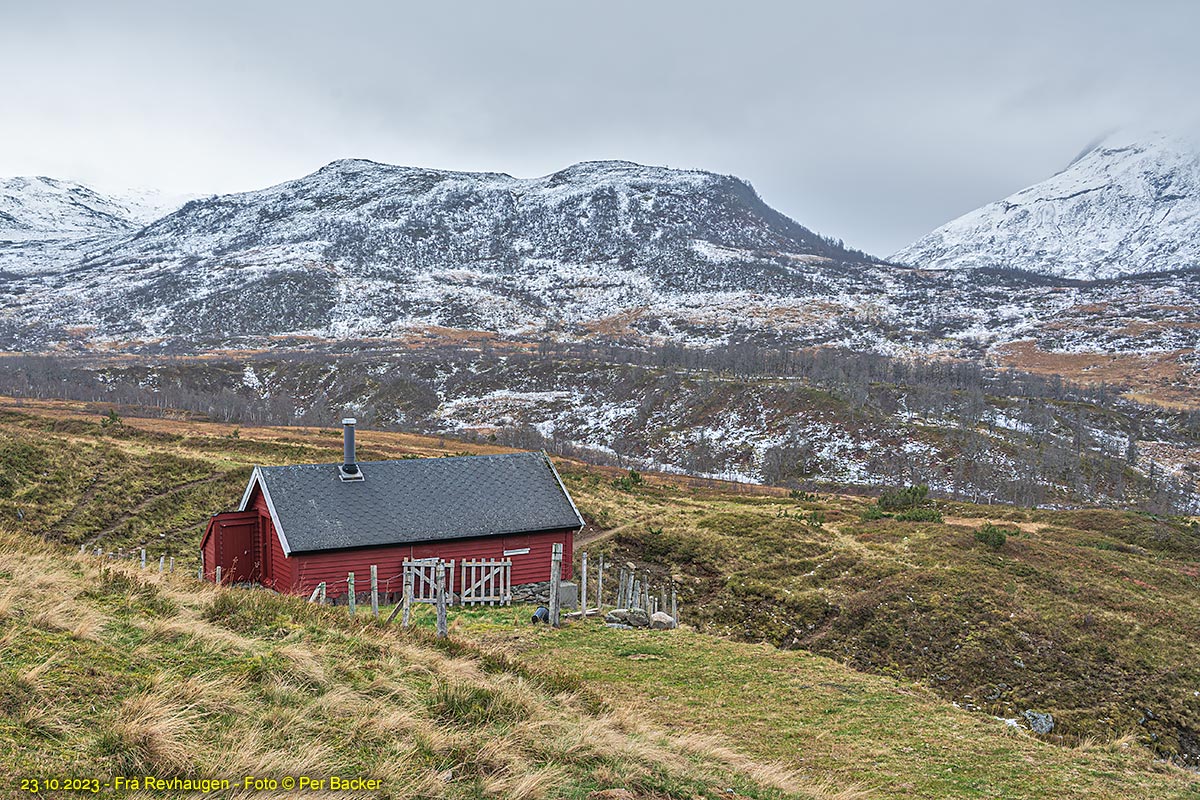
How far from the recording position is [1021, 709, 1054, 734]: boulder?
2094 centimetres

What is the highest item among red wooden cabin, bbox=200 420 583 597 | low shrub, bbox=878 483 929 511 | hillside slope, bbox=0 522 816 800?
hillside slope, bbox=0 522 816 800

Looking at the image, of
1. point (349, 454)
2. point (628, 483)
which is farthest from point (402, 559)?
point (628, 483)

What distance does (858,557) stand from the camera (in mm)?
35406

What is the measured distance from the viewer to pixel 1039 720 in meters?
21.5

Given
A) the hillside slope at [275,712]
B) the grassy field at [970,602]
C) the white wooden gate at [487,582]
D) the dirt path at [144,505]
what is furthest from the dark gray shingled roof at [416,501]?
the hillside slope at [275,712]

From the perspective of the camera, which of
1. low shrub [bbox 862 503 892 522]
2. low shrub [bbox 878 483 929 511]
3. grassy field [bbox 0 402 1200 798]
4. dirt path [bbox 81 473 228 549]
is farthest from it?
low shrub [bbox 878 483 929 511]

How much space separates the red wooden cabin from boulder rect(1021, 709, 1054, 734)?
53.3 feet

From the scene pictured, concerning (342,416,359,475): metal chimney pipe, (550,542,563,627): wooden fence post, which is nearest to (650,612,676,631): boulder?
(550,542,563,627): wooden fence post

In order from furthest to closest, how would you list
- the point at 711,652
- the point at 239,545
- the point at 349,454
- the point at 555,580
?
1. the point at 349,454
2. the point at 239,545
3. the point at 555,580
4. the point at 711,652

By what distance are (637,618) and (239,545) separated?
15.4m

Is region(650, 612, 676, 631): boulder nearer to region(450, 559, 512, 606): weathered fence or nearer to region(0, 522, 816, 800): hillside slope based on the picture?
region(450, 559, 512, 606): weathered fence

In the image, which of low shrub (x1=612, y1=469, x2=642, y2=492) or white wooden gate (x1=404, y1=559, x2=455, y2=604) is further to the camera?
low shrub (x1=612, y1=469, x2=642, y2=492)

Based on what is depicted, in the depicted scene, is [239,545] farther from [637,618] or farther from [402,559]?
[637,618]

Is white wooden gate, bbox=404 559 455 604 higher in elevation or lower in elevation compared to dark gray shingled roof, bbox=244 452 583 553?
lower
